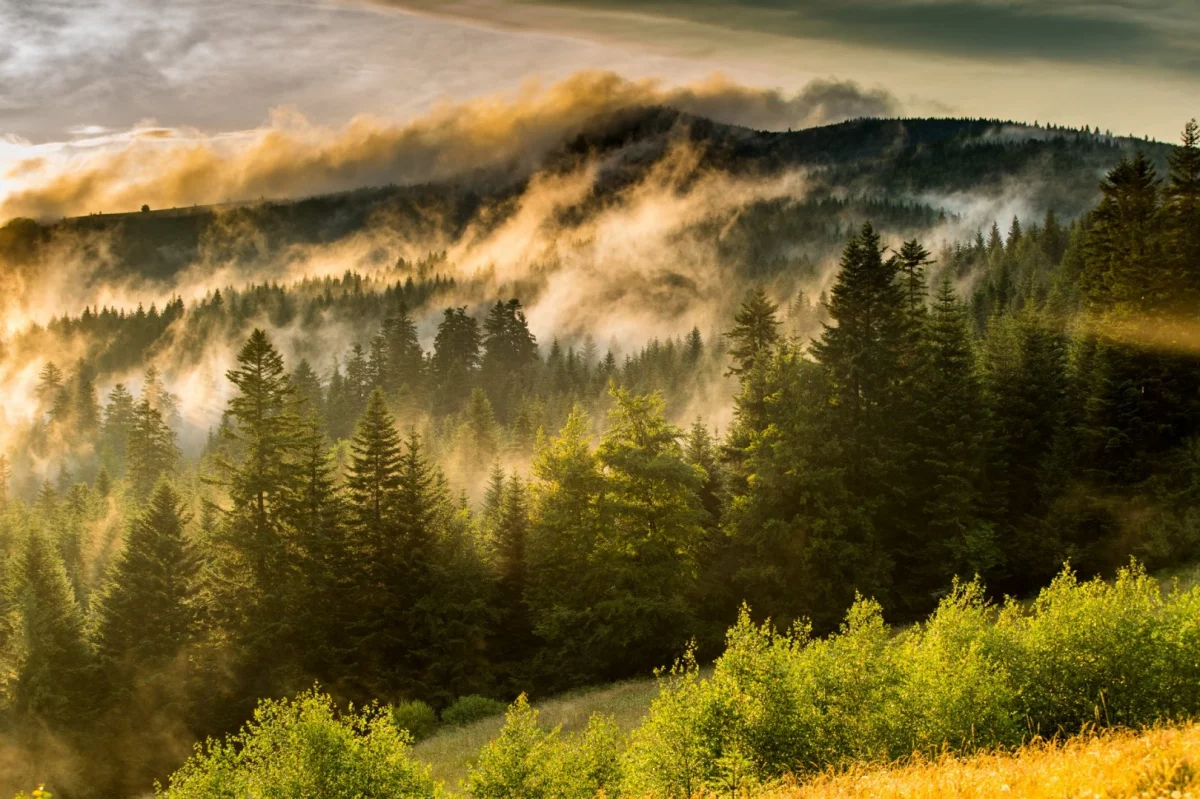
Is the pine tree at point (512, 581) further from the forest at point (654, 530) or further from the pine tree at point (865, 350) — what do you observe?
the pine tree at point (865, 350)

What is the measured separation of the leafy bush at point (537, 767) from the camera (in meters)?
16.3

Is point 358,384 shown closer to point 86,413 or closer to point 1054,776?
point 86,413

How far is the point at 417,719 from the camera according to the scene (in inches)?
1443

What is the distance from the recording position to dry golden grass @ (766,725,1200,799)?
10.4m

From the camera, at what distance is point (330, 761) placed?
53.1 ft

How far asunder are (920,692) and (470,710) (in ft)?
84.2

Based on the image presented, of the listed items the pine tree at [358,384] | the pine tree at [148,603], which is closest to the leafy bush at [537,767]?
the pine tree at [148,603]

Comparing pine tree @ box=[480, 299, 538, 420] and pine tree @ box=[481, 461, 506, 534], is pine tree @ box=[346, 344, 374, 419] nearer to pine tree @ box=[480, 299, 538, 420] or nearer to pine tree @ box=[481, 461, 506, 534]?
pine tree @ box=[480, 299, 538, 420]

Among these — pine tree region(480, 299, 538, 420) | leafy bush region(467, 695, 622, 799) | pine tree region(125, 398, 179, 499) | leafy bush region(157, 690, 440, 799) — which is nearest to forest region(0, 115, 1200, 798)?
leafy bush region(467, 695, 622, 799)

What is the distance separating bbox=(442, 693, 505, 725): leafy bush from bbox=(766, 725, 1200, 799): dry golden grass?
26017 millimetres

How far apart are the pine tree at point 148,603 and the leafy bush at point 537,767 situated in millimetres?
31292

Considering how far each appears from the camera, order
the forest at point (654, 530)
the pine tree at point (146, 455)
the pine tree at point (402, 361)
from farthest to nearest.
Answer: the pine tree at point (402, 361) → the pine tree at point (146, 455) → the forest at point (654, 530)

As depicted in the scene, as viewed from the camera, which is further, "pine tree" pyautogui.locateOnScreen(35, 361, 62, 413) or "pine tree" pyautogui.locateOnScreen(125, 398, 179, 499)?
"pine tree" pyautogui.locateOnScreen(35, 361, 62, 413)

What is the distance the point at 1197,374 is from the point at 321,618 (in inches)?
1840
